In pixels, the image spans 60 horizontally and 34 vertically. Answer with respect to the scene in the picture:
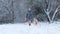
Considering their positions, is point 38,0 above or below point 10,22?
above

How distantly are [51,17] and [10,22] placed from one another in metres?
4.87

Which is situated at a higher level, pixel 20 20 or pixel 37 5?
pixel 37 5

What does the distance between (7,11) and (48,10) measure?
15.7 feet

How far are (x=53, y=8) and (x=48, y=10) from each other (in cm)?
95

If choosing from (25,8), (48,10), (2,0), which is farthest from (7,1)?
(48,10)

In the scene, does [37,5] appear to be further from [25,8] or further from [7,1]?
[7,1]

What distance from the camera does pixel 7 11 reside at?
24.8m
